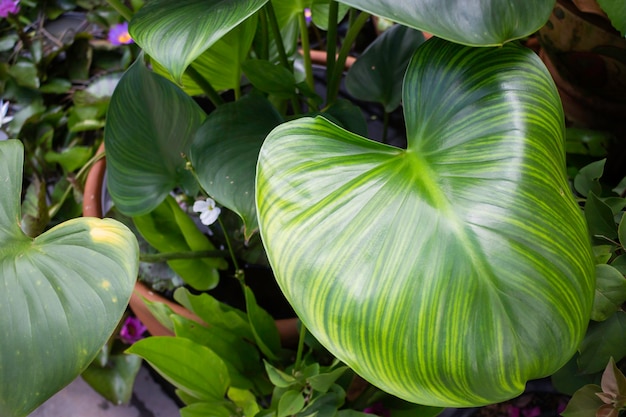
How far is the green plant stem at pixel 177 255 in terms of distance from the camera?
72 centimetres

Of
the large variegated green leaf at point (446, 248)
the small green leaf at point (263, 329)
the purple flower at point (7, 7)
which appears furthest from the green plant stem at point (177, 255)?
the purple flower at point (7, 7)

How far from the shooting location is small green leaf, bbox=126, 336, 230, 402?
23.7 inches

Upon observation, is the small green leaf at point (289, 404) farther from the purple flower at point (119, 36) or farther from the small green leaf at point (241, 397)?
the purple flower at point (119, 36)

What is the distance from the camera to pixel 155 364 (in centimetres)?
61

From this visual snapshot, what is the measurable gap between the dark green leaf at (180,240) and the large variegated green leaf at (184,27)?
0.31m

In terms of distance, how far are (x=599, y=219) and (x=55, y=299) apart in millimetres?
501

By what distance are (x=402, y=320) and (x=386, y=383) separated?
4 centimetres

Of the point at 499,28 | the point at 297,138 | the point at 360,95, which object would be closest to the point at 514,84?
the point at 499,28

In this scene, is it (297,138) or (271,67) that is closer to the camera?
(297,138)

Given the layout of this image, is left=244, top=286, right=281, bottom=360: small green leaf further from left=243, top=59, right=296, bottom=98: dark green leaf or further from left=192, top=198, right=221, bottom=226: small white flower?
left=243, top=59, right=296, bottom=98: dark green leaf

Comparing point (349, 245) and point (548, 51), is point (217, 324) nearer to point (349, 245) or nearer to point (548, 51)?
point (349, 245)

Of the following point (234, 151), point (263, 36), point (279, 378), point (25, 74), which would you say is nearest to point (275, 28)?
→ point (263, 36)

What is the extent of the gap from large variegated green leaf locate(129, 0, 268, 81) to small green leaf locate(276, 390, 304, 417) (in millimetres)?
347

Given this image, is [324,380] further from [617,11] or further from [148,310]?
[617,11]
